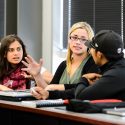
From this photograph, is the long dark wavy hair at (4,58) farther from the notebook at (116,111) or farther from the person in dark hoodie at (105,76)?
the notebook at (116,111)

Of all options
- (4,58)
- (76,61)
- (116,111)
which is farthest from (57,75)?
(116,111)

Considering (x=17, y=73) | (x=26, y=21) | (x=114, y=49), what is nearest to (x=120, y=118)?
(x=114, y=49)

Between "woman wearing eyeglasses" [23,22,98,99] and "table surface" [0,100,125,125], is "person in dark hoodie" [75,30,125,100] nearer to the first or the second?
"table surface" [0,100,125,125]

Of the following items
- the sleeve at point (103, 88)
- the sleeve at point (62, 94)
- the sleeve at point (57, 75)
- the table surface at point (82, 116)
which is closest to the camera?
the table surface at point (82, 116)

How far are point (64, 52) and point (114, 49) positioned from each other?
1.69 meters

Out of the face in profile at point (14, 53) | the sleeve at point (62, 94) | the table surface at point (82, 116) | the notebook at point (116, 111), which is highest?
the face in profile at point (14, 53)

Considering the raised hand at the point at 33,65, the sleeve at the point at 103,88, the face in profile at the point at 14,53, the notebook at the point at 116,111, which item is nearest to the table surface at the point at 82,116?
the notebook at the point at 116,111

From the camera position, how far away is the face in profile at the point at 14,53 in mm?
3254

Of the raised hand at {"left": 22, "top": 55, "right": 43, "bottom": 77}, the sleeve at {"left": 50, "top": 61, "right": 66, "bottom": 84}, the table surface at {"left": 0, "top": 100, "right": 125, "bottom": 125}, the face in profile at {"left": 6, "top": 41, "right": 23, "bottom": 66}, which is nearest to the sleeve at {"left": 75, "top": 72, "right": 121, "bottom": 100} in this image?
→ the table surface at {"left": 0, "top": 100, "right": 125, "bottom": 125}

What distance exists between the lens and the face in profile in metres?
3.25

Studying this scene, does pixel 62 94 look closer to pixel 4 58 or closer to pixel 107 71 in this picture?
pixel 107 71

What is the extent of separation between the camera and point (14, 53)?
3.26 meters

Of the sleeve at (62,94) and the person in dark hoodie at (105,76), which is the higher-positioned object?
the person in dark hoodie at (105,76)

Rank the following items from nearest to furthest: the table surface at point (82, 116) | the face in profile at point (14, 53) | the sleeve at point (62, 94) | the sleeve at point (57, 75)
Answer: the table surface at point (82, 116) → the sleeve at point (62, 94) → the sleeve at point (57, 75) → the face in profile at point (14, 53)
